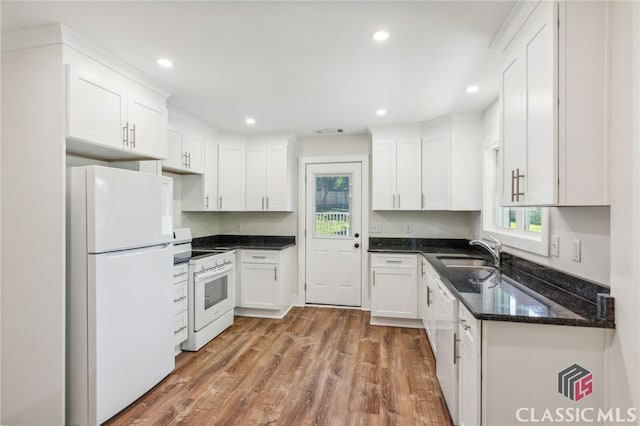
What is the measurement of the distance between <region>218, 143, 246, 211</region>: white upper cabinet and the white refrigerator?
5.76ft

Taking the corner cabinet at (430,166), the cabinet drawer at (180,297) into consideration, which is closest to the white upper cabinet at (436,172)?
the corner cabinet at (430,166)

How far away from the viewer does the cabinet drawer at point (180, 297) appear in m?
2.76

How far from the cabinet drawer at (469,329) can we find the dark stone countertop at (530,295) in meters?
0.06

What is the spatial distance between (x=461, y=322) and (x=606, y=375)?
0.61m

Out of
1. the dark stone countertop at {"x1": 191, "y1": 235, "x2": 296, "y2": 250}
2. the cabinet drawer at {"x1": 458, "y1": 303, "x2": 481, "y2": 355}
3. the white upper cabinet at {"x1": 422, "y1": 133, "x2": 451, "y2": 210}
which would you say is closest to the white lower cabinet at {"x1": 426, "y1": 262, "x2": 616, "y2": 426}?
the cabinet drawer at {"x1": 458, "y1": 303, "x2": 481, "y2": 355}

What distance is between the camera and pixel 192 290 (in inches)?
116

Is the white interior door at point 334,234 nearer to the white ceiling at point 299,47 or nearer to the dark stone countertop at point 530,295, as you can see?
the white ceiling at point 299,47

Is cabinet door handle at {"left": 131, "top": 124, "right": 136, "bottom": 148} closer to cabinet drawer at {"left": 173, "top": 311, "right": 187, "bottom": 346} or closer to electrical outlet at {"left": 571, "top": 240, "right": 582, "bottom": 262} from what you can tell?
cabinet drawer at {"left": 173, "top": 311, "right": 187, "bottom": 346}

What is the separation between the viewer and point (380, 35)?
1.83 m

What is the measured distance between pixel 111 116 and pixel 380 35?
1946 mm

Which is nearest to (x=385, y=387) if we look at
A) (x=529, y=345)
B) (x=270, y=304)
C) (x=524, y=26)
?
(x=529, y=345)

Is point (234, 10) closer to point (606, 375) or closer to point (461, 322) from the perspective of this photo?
point (461, 322)

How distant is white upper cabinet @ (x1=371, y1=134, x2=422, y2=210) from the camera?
12.3 ft

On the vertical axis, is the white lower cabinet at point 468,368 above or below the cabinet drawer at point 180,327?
above
